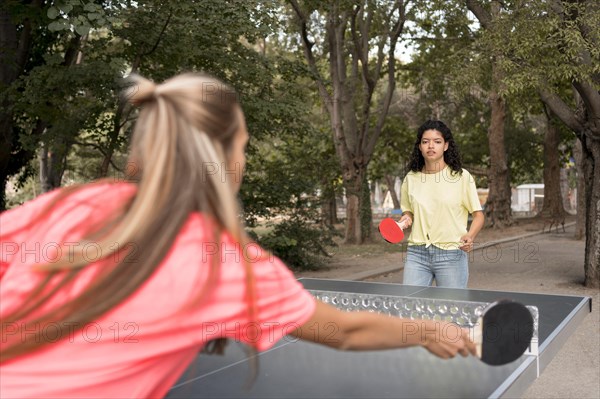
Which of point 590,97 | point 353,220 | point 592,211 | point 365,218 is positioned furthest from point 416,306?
point 365,218

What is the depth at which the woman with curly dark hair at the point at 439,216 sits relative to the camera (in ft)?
16.9

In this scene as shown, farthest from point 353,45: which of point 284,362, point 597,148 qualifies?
point 284,362

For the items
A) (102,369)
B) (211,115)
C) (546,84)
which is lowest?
(102,369)

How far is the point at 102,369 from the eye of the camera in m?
1.25

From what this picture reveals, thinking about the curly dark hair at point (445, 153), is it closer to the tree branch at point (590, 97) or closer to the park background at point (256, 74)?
the park background at point (256, 74)

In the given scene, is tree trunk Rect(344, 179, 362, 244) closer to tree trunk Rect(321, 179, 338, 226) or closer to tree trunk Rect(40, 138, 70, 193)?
tree trunk Rect(321, 179, 338, 226)

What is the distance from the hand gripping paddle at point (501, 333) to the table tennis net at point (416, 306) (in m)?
0.47

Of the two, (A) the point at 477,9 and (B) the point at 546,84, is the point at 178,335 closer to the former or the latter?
(B) the point at 546,84

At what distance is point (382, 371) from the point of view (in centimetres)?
282

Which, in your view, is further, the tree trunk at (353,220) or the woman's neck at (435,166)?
the tree trunk at (353,220)

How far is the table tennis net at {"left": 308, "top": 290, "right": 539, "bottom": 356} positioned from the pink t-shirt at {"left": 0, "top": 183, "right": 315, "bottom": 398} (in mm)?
1889

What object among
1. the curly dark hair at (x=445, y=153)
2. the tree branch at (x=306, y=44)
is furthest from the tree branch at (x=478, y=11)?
the curly dark hair at (x=445, y=153)

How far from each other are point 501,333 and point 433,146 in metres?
2.99

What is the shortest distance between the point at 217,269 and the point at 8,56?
11386 mm
